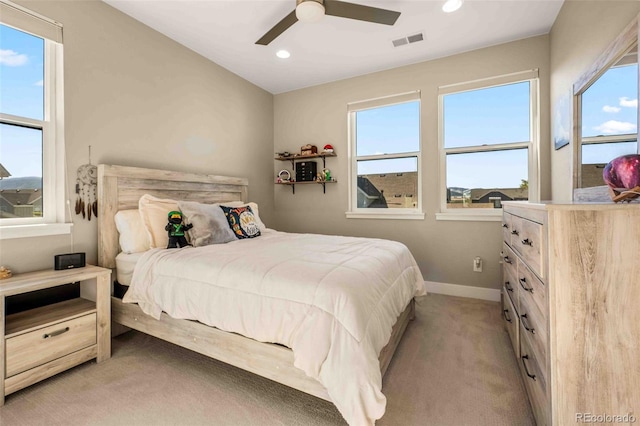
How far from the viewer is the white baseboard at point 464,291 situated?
3.11 m

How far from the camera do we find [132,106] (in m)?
2.55

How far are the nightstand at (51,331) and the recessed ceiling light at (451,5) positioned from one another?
333 cm

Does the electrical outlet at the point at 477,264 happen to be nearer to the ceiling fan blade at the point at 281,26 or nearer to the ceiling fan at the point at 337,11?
the ceiling fan at the point at 337,11

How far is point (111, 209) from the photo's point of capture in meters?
2.32

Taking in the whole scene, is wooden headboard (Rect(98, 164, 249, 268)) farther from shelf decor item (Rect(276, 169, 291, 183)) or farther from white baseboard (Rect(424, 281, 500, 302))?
white baseboard (Rect(424, 281, 500, 302))

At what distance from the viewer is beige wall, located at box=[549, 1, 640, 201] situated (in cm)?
162

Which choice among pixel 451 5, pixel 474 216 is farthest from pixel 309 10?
pixel 474 216

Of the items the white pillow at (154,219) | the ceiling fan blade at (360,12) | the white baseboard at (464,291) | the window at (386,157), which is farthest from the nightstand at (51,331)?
the white baseboard at (464,291)

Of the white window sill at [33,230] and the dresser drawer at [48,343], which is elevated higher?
the white window sill at [33,230]

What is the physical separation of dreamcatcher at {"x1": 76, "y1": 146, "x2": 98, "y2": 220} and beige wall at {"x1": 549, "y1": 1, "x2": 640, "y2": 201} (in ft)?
11.6

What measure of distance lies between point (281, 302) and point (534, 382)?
1294 millimetres

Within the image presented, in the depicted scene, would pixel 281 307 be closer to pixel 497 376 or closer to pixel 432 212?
pixel 497 376

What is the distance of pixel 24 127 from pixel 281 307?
2293 mm

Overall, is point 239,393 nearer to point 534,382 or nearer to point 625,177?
point 534,382
